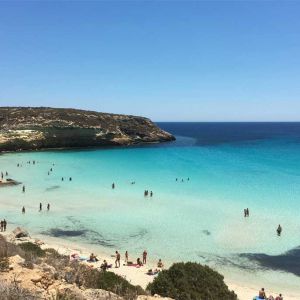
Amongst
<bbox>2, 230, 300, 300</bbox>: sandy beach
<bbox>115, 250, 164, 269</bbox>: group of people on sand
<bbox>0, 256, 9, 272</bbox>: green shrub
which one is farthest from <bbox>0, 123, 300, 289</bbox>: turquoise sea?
<bbox>0, 256, 9, 272</bbox>: green shrub

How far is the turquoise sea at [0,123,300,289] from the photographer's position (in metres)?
24.0

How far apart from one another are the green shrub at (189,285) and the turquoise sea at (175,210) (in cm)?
762

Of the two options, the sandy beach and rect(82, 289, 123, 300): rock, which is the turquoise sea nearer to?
the sandy beach

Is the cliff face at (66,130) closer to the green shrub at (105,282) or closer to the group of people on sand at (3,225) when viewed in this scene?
the group of people on sand at (3,225)

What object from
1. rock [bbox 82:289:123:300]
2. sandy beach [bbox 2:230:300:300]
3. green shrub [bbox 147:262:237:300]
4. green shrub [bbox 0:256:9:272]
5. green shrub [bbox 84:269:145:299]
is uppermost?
green shrub [bbox 0:256:9:272]

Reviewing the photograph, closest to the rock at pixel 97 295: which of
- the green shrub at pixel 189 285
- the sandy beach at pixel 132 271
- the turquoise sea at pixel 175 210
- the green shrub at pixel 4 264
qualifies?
the green shrub at pixel 4 264

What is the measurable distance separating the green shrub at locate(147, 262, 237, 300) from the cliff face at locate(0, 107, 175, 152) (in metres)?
76.2

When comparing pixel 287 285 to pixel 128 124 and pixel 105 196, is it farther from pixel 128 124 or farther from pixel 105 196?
pixel 128 124

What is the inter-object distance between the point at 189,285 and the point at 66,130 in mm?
83451

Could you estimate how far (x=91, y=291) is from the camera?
8695 millimetres

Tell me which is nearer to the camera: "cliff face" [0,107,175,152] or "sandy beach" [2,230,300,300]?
"sandy beach" [2,230,300,300]

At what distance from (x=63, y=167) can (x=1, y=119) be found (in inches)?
1778

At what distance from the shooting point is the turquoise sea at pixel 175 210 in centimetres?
2397

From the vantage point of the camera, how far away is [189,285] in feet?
43.0
